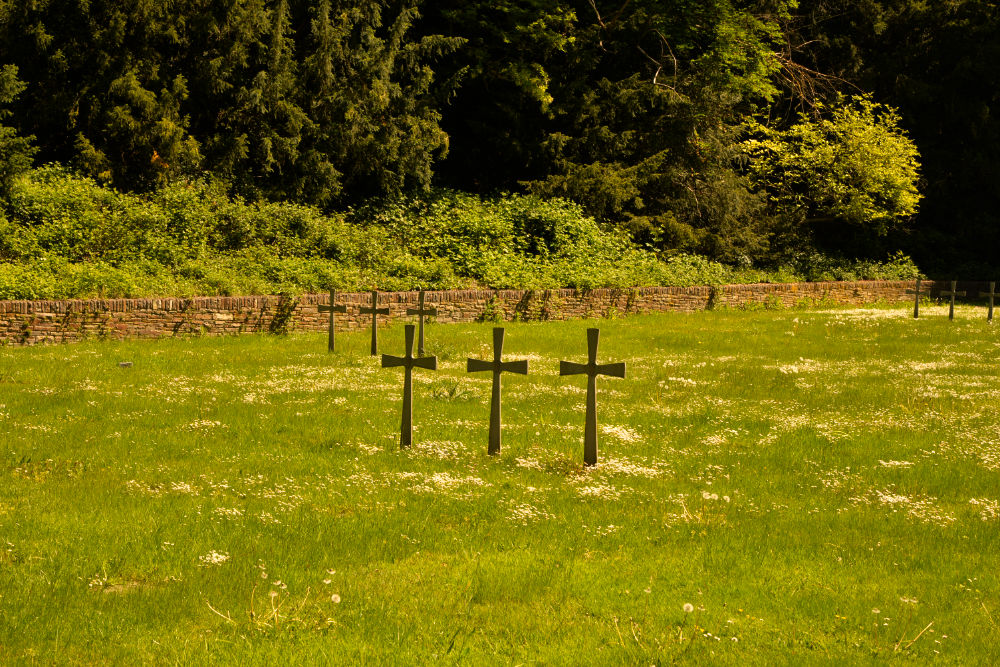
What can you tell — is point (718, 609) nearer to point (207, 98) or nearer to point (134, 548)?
point (134, 548)

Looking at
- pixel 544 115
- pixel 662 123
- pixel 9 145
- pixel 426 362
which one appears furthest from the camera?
pixel 544 115

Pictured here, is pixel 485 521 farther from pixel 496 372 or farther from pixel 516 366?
pixel 496 372

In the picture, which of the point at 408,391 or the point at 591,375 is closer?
the point at 591,375

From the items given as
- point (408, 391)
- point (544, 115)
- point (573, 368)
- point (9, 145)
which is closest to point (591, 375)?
point (573, 368)

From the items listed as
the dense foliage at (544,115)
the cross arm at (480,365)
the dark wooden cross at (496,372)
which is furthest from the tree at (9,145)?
the dark wooden cross at (496,372)

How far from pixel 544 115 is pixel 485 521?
29.3 m

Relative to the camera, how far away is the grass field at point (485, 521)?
217 inches

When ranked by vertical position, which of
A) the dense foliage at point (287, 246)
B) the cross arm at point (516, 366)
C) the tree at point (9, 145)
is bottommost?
the cross arm at point (516, 366)

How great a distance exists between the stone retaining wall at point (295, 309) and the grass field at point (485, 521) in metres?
3.01

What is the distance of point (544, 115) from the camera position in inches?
1382

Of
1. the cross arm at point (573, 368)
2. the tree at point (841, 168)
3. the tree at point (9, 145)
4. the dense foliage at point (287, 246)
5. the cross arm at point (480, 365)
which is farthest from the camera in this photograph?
the tree at point (841, 168)

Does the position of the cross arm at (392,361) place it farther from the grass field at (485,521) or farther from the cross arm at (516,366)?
the cross arm at (516,366)

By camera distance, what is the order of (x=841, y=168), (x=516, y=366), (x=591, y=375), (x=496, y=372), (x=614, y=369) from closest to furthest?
1. (x=614, y=369)
2. (x=591, y=375)
3. (x=516, y=366)
4. (x=496, y=372)
5. (x=841, y=168)

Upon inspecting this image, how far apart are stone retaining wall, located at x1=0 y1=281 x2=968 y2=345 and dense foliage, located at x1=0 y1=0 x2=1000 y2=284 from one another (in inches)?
66.5
